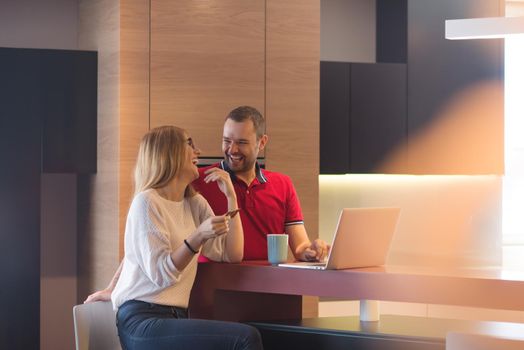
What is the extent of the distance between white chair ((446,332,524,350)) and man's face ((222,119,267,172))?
5.44 feet

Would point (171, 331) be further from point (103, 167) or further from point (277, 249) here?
point (103, 167)

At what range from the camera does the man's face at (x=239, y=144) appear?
3936mm

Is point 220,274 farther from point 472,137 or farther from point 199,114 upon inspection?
point 472,137

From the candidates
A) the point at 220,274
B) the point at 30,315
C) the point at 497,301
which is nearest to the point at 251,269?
the point at 220,274

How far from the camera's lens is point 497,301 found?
2.92m

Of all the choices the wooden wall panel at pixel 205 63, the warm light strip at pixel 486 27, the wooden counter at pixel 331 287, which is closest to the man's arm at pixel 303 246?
the wooden counter at pixel 331 287

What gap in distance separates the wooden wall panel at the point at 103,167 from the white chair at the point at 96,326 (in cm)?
153

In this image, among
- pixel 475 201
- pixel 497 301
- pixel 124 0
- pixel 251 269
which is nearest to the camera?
pixel 497 301

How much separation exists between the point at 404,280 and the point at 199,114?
86.7 inches

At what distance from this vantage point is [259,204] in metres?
4.02

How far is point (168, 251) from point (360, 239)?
25.2 inches

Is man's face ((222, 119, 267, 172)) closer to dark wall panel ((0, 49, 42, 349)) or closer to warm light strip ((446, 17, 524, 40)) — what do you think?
warm light strip ((446, 17, 524, 40))

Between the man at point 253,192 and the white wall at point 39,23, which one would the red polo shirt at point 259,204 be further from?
the white wall at point 39,23

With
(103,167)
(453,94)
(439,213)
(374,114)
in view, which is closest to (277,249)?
(103,167)
